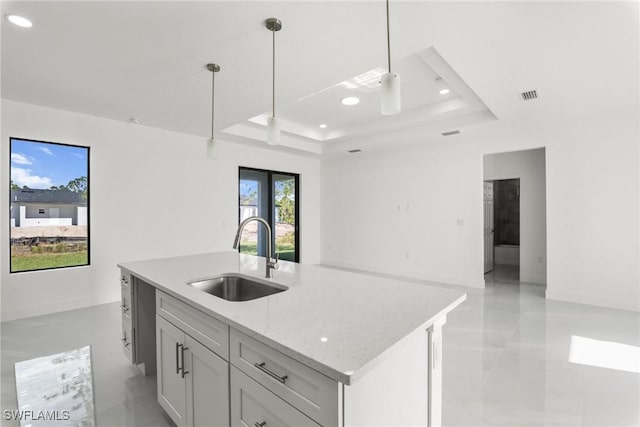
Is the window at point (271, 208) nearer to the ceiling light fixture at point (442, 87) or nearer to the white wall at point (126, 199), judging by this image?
the white wall at point (126, 199)

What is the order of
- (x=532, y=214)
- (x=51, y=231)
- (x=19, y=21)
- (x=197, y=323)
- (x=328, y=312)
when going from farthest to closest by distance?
(x=532, y=214)
(x=51, y=231)
(x=19, y=21)
(x=197, y=323)
(x=328, y=312)

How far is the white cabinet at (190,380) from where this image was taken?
4.19 ft

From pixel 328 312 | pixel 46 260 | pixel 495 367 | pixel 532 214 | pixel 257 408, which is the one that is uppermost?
pixel 532 214

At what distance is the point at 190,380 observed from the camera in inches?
58.2

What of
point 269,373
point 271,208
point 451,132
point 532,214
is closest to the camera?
point 269,373

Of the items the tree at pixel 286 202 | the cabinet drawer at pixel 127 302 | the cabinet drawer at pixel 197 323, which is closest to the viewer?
the cabinet drawer at pixel 197 323

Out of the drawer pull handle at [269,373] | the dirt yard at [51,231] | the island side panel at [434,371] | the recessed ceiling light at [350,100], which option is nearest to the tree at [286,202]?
the recessed ceiling light at [350,100]

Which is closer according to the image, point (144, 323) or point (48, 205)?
point (144, 323)

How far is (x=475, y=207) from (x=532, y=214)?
1129 mm

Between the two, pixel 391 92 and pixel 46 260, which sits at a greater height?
pixel 391 92

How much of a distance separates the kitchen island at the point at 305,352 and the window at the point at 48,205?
9.30ft

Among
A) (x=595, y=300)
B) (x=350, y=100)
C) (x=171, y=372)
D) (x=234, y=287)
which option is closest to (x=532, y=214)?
(x=595, y=300)

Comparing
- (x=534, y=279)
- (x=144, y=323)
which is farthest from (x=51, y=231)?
(x=534, y=279)

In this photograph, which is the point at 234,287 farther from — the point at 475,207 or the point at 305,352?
the point at 475,207
